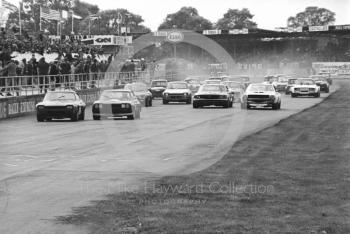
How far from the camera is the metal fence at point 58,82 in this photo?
3497 centimetres

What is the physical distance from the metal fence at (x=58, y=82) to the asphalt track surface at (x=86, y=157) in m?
2.95

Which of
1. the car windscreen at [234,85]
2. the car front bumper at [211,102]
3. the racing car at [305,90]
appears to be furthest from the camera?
the racing car at [305,90]

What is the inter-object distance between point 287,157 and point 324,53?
131710 mm

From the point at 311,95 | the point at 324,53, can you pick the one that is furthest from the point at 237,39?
the point at 311,95

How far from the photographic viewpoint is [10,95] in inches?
1382

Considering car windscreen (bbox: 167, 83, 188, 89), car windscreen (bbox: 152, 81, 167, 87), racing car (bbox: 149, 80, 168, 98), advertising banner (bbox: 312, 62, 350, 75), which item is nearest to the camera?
car windscreen (bbox: 167, 83, 188, 89)

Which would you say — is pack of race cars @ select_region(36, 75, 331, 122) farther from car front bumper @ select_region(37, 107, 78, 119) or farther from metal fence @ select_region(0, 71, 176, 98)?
metal fence @ select_region(0, 71, 176, 98)

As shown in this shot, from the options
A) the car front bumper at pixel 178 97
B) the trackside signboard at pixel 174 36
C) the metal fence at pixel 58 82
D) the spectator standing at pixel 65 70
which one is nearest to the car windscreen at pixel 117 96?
the metal fence at pixel 58 82

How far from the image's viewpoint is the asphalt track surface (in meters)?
10.6

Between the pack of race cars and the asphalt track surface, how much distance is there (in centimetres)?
93

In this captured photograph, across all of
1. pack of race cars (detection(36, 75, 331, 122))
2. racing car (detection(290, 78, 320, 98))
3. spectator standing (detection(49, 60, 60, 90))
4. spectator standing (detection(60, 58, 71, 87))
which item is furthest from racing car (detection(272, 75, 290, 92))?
spectator standing (detection(49, 60, 60, 90))

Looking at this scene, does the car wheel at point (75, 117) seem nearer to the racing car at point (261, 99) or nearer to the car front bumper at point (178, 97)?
the racing car at point (261, 99)

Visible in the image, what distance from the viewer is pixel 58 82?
4178cm

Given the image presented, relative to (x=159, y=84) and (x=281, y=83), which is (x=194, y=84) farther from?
(x=281, y=83)
